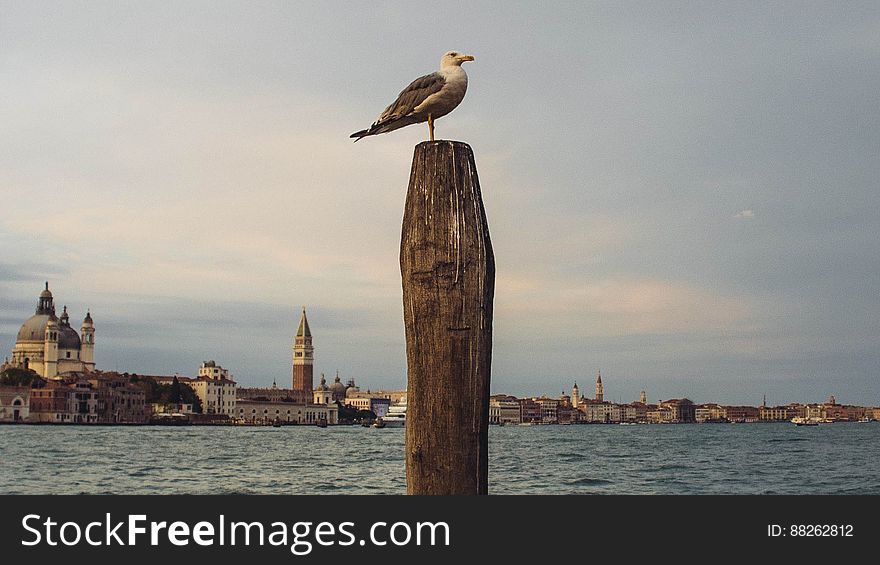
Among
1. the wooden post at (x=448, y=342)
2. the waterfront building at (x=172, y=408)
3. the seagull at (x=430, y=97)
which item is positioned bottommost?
the waterfront building at (x=172, y=408)

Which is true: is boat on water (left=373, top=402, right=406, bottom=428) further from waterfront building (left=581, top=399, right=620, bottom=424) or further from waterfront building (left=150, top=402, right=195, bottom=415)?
waterfront building (left=581, top=399, right=620, bottom=424)

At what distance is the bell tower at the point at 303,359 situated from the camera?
459ft

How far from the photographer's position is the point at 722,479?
91.7 feet

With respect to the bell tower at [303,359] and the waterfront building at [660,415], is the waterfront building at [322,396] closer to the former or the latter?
the bell tower at [303,359]

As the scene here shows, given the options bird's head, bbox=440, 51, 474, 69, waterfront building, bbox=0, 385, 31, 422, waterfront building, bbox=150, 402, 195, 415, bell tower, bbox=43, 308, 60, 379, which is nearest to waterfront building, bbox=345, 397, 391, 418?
waterfront building, bbox=150, 402, 195, 415

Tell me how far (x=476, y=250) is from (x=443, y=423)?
1.82ft

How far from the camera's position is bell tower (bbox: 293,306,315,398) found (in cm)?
13988

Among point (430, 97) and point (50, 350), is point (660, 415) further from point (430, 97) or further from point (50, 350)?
point (430, 97)

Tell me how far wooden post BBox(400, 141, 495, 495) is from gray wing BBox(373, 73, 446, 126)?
1.19 metres

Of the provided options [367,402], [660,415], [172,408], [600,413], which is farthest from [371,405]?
[660,415]

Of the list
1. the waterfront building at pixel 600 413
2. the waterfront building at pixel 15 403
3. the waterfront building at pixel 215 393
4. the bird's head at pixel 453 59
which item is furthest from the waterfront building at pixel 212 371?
the bird's head at pixel 453 59

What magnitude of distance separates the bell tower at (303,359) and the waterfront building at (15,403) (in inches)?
1928
